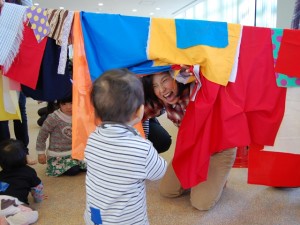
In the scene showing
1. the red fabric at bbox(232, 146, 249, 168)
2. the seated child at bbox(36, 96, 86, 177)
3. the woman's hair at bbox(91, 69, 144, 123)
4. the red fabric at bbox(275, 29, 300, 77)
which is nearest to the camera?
the woman's hair at bbox(91, 69, 144, 123)

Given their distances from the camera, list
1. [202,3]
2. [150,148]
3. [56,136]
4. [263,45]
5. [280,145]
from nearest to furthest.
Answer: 1. [150,148]
2. [263,45]
3. [280,145]
4. [56,136]
5. [202,3]

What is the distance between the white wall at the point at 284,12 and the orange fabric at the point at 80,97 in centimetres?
321

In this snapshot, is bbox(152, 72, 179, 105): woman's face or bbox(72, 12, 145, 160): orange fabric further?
bbox(152, 72, 179, 105): woman's face

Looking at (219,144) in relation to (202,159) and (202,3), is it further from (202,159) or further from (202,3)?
(202,3)

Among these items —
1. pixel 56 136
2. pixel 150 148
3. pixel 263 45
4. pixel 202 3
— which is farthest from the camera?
pixel 202 3

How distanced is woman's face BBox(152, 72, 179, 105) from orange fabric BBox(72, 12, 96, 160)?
32cm

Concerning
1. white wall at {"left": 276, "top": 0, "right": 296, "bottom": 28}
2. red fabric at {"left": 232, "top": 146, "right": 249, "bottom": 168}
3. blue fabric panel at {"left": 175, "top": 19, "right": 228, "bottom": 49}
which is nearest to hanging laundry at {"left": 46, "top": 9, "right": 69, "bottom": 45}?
blue fabric panel at {"left": 175, "top": 19, "right": 228, "bottom": 49}

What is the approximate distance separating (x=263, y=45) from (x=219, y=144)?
0.44 m

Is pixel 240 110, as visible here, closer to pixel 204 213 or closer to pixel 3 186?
pixel 204 213

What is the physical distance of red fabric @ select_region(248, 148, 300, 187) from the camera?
1284 mm

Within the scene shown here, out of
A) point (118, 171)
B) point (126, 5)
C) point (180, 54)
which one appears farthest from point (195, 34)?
point (126, 5)

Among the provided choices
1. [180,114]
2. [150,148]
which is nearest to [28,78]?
[150,148]

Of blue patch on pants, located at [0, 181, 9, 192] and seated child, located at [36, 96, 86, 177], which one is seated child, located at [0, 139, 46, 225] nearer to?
blue patch on pants, located at [0, 181, 9, 192]

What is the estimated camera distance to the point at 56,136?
1.79 metres
